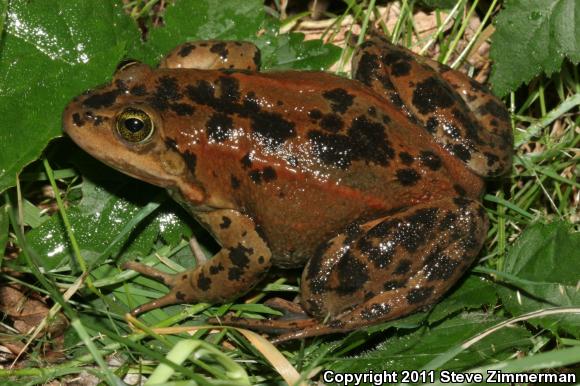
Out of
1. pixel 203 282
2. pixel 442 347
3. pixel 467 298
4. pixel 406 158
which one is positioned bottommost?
pixel 442 347

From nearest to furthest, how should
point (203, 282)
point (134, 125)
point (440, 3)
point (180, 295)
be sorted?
point (134, 125) → point (203, 282) → point (180, 295) → point (440, 3)

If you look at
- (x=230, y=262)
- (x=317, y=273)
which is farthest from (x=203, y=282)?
(x=317, y=273)

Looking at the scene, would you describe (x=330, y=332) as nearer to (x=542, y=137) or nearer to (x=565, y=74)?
(x=542, y=137)

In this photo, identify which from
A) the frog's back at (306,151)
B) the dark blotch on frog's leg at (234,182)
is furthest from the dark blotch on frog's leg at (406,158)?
the dark blotch on frog's leg at (234,182)

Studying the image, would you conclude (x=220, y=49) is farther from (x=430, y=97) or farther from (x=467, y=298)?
(x=467, y=298)

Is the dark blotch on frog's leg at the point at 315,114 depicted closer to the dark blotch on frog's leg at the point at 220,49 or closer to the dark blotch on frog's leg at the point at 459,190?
the dark blotch on frog's leg at the point at 220,49

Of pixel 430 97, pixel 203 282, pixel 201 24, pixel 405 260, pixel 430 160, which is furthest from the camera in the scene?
pixel 201 24
